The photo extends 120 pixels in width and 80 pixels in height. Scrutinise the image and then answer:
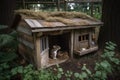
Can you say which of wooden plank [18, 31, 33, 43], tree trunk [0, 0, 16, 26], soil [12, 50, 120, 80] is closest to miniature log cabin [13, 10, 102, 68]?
wooden plank [18, 31, 33, 43]

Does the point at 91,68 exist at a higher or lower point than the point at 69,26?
lower

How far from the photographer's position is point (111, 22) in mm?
4402

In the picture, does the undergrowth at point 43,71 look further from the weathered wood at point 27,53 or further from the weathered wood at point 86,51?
the weathered wood at point 86,51

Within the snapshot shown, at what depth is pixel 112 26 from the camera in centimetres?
438

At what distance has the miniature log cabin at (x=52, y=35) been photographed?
3.37 meters

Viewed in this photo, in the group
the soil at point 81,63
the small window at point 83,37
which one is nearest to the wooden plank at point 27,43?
the soil at point 81,63

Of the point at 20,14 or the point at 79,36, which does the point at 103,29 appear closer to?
the point at 79,36

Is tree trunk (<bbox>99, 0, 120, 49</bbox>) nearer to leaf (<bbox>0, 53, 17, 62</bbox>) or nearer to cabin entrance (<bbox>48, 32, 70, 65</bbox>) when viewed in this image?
cabin entrance (<bbox>48, 32, 70, 65</bbox>)

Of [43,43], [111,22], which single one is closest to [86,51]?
[111,22]

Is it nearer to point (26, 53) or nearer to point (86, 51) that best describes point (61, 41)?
point (86, 51)

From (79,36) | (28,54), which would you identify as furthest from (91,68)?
(28,54)

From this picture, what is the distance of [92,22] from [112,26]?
0.55 m

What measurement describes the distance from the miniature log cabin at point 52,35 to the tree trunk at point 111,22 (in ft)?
1.17

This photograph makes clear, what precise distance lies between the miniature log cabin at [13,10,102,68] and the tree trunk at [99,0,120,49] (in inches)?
14.1
